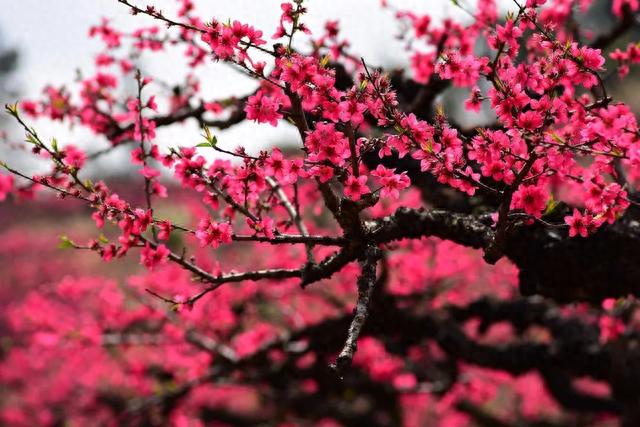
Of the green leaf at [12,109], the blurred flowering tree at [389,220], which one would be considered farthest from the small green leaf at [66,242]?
the green leaf at [12,109]

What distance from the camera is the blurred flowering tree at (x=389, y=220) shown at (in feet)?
10.3

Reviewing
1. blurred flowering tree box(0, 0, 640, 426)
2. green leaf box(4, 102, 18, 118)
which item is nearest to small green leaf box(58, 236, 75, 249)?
blurred flowering tree box(0, 0, 640, 426)

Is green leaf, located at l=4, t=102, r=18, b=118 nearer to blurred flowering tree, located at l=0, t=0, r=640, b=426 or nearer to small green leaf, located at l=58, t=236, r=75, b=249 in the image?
blurred flowering tree, located at l=0, t=0, r=640, b=426

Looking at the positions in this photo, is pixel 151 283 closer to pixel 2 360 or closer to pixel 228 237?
pixel 228 237

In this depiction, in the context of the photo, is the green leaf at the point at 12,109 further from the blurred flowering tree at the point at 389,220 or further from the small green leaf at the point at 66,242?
the small green leaf at the point at 66,242

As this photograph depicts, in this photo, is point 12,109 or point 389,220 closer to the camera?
point 12,109

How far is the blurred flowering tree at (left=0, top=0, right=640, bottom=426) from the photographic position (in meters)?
3.12

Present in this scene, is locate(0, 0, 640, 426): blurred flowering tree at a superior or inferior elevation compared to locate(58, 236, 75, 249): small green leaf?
superior

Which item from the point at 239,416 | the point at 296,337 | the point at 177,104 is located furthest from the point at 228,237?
the point at 239,416

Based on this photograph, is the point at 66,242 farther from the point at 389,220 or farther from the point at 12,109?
the point at 389,220

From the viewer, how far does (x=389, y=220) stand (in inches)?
153

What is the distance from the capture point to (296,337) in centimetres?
671

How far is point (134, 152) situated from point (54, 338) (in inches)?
238

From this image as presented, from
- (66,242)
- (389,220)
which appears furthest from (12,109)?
(389,220)
